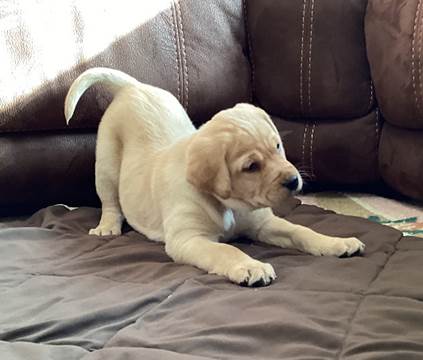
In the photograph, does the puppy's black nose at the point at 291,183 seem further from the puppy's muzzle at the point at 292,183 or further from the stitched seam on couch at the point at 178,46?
the stitched seam on couch at the point at 178,46

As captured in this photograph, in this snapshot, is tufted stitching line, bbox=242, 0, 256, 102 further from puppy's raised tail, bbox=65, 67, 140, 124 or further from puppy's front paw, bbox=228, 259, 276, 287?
puppy's front paw, bbox=228, 259, 276, 287

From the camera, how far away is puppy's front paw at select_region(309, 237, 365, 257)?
4.73ft

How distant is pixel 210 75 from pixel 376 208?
0.64 meters

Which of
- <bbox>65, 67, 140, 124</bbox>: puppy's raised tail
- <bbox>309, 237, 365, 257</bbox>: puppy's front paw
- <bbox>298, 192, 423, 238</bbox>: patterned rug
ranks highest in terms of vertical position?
<bbox>65, 67, 140, 124</bbox>: puppy's raised tail

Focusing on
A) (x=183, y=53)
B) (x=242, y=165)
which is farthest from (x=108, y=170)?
(x=242, y=165)

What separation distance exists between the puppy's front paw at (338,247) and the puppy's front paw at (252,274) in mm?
166

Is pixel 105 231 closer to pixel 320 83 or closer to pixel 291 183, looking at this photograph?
pixel 291 183

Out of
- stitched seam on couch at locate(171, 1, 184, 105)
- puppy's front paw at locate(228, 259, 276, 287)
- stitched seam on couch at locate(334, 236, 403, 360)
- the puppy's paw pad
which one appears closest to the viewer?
stitched seam on couch at locate(334, 236, 403, 360)

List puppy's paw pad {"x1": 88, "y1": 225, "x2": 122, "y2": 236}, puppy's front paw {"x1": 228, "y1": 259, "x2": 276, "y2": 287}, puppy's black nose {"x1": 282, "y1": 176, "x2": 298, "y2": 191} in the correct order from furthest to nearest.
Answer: puppy's paw pad {"x1": 88, "y1": 225, "x2": 122, "y2": 236}
puppy's black nose {"x1": 282, "y1": 176, "x2": 298, "y2": 191}
puppy's front paw {"x1": 228, "y1": 259, "x2": 276, "y2": 287}

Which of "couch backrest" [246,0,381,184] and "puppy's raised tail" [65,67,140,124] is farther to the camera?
"couch backrest" [246,0,381,184]

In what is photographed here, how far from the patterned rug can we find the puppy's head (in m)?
0.42

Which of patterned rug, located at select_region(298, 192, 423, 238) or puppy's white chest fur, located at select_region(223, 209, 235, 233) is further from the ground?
puppy's white chest fur, located at select_region(223, 209, 235, 233)

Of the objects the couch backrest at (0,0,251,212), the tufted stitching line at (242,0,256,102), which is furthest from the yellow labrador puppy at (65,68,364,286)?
the tufted stitching line at (242,0,256,102)

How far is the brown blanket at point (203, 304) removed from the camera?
41.9 inches
